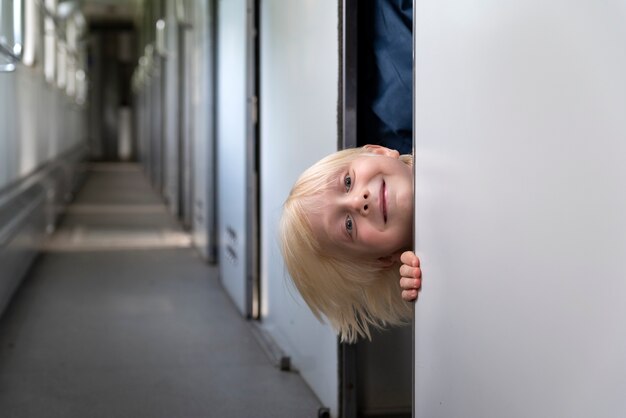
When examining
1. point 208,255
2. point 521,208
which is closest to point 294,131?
point 521,208

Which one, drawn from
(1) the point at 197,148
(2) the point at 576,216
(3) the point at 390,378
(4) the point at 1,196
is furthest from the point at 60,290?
(2) the point at 576,216

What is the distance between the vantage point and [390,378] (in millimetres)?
2885

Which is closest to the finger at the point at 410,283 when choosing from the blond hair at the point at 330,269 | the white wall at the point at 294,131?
the blond hair at the point at 330,269

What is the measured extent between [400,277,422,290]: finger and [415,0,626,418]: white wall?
33mm

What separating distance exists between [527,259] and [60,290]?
4331 millimetres

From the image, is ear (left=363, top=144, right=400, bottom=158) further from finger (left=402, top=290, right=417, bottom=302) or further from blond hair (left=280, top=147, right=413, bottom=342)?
finger (left=402, top=290, right=417, bottom=302)

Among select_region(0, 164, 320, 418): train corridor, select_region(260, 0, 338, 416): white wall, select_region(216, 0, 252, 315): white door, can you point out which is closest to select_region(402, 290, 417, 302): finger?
select_region(260, 0, 338, 416): white wall

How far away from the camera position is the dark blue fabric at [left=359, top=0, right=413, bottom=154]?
254 centimetres

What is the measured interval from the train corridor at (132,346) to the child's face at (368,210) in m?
1.12

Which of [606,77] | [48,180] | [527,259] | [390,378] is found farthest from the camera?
[48,180]

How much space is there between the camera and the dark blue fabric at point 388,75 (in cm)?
254

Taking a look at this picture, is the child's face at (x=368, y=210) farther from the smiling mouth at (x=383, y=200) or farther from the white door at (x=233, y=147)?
the white door at (x=233, y=147)

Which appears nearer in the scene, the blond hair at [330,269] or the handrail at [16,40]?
the blond hair at [330,269]

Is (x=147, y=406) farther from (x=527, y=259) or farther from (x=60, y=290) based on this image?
(x=60, y=290)
